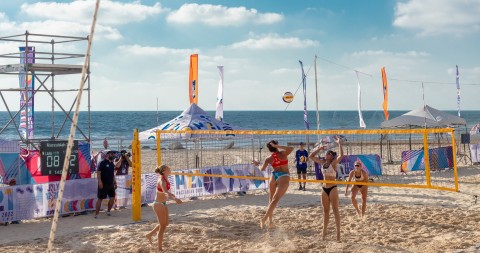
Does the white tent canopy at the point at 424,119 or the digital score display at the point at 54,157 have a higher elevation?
the white tent canopy at the point at 424,119

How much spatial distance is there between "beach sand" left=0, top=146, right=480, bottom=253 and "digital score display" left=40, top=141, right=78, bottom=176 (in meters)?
1.10

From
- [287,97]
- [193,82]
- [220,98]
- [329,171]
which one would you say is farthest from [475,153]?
[329,171]

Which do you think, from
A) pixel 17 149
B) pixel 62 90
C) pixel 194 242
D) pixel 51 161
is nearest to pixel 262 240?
pixel 194 242

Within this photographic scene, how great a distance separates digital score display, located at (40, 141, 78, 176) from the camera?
10.5 m

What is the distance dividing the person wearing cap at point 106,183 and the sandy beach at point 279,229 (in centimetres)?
34

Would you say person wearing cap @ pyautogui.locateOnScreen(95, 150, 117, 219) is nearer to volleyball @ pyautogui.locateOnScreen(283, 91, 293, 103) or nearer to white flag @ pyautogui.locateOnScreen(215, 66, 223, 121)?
volleyball @ pyautogui.locateOnScreen(283, 91, 293, 103)

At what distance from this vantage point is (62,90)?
14.2 meters

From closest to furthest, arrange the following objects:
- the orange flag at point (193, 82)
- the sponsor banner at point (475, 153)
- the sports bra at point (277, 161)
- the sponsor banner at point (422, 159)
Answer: the sports bra at point (277, 161)
the sponsor banner at point (422, 159)
the sponsor banner at point (475, 153)
the orange flag at point (193, 82)

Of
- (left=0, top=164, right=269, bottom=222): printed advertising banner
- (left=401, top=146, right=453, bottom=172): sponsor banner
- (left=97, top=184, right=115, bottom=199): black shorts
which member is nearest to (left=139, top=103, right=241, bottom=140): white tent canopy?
(left=0, top=164, right=269, bottom=222): printed advertising banner

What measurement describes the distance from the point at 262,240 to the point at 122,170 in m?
5.46

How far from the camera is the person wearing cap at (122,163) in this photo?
11.1m

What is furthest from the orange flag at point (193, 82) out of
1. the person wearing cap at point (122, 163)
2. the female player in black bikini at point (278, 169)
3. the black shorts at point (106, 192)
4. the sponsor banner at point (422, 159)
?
the female player in black bikini at point (278, 169)

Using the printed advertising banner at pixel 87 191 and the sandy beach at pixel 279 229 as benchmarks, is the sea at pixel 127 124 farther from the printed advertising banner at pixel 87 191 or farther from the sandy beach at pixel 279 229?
the sandy beach at pixel 279 229

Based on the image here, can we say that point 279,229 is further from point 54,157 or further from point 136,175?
point 54,157
